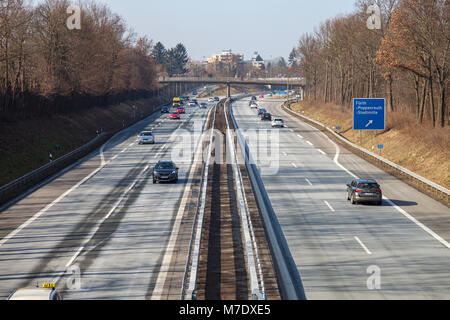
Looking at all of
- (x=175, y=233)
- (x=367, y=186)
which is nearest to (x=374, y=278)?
(x=175, y=233)

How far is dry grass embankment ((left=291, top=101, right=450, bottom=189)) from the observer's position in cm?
4069

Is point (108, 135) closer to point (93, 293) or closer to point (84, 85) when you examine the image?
point (84, 85)

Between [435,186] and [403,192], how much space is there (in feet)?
6.68

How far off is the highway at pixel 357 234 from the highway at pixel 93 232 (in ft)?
19.1

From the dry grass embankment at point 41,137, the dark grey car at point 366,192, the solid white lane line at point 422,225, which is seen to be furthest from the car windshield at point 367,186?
the dry grass embankment at point 41,137

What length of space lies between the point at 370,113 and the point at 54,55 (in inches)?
1672

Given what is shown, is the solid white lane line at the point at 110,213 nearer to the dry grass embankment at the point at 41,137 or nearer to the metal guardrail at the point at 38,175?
the metal guardrail at the point at 38,175

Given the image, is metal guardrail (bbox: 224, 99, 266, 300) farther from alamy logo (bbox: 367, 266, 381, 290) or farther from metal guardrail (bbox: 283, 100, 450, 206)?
metal guardrail (bbox: 283, 100, 450, 206)

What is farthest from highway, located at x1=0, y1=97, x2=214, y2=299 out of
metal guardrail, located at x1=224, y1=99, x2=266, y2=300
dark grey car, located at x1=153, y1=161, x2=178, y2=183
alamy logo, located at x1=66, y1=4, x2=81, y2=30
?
alamy logo, located at x1=66, y1=4, x2=81, y2=30

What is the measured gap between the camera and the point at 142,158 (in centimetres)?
5122

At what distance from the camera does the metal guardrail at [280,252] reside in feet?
59.6

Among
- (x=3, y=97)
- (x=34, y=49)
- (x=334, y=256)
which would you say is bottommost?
(x=334, y=256)

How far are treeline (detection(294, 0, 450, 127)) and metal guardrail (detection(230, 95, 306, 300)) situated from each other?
68.9ft

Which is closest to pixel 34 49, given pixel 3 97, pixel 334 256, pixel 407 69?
pixel 3 97
